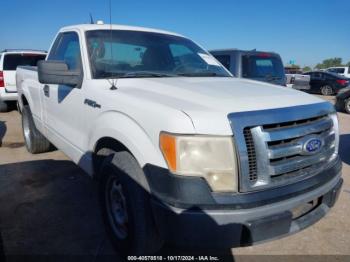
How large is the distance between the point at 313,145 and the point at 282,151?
0.36m

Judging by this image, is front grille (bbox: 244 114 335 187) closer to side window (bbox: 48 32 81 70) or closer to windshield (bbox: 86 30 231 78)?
windshield (bbox: 86 30 231 78)

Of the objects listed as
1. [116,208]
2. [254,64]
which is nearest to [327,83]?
[254,64]

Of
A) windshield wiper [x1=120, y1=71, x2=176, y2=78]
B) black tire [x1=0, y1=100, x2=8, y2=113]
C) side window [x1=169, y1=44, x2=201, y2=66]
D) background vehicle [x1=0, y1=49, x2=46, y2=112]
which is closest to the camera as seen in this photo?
windshield wiper [x1=120, y1=71, x2=176, y2=78]

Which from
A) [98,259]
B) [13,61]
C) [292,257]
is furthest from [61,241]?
[13,61]

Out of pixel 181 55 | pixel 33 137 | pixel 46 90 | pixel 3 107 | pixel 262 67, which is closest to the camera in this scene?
pixel 181 55

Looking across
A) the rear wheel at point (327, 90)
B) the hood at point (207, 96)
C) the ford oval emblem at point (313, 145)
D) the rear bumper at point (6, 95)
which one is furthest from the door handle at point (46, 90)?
the rear wheel at point (327, 90)

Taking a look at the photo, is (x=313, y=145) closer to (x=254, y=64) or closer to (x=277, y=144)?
(x=277, y=144)

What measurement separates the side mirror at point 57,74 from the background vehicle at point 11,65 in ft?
22.9

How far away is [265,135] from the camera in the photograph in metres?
2.11

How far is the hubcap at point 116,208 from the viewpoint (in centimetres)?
267

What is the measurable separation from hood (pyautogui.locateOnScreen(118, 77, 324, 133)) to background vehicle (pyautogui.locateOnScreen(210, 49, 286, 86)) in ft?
14.6

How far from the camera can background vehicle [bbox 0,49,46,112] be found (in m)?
9.15

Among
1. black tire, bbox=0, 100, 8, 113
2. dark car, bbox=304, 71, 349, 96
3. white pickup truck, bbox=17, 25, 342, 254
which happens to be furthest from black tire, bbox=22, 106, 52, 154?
dark car, bbox=304, 71, 349, 96

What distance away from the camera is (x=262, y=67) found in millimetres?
7754
